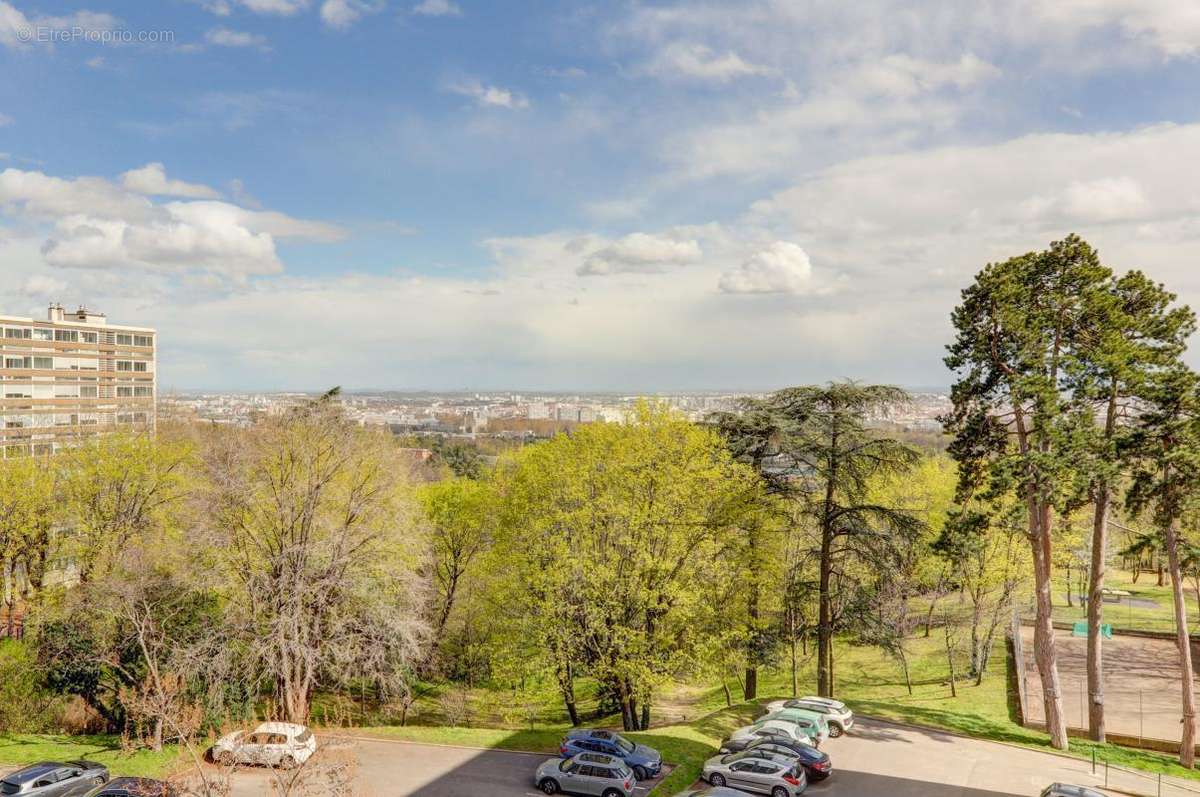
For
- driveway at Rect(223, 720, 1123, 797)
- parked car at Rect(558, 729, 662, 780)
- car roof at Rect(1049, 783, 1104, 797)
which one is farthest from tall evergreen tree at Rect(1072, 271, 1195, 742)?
parked car at Rect(558, 729, 662, 780)

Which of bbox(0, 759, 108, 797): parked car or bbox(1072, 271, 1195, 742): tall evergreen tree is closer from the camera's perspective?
bbox(0, 759, 108, 797): parked car

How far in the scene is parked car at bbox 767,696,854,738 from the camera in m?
24.6

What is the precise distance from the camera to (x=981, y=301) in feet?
81.0

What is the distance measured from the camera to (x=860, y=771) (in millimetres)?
21297

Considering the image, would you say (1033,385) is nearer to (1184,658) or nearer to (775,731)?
(1184,658)

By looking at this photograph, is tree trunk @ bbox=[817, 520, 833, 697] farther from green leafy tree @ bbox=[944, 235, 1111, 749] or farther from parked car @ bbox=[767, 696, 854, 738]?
green leafy tree @ bbox=[944, 235, 1111, 749]

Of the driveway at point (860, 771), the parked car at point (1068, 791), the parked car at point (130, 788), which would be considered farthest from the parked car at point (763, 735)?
the parked car at point (130, 788)

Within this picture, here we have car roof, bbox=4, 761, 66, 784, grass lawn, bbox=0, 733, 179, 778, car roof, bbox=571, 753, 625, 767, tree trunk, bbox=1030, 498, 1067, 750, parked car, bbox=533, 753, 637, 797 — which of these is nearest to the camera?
car roof, bbox=4, 761, 66, 784

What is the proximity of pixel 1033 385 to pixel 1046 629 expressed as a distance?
28.0 ft

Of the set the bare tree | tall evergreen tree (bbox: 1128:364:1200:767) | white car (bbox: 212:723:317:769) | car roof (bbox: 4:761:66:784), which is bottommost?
car roof (bbox: 4:761:66:784)

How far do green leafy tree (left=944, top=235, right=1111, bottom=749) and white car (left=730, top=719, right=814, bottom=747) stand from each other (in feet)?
29.0

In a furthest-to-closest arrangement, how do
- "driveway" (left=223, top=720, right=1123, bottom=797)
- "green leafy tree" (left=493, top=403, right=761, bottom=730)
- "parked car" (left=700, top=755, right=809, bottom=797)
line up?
"green leafy tree" (left=493, top=403, right=761, bottom=730), "driveway" (left=223, top=720, right=1123, bottom=797), "parked car" (left=700, top=755, right=809, bottom=797)

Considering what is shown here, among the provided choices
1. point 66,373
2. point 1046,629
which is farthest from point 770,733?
point 66,373

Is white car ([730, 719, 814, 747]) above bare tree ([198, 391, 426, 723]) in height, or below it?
below
